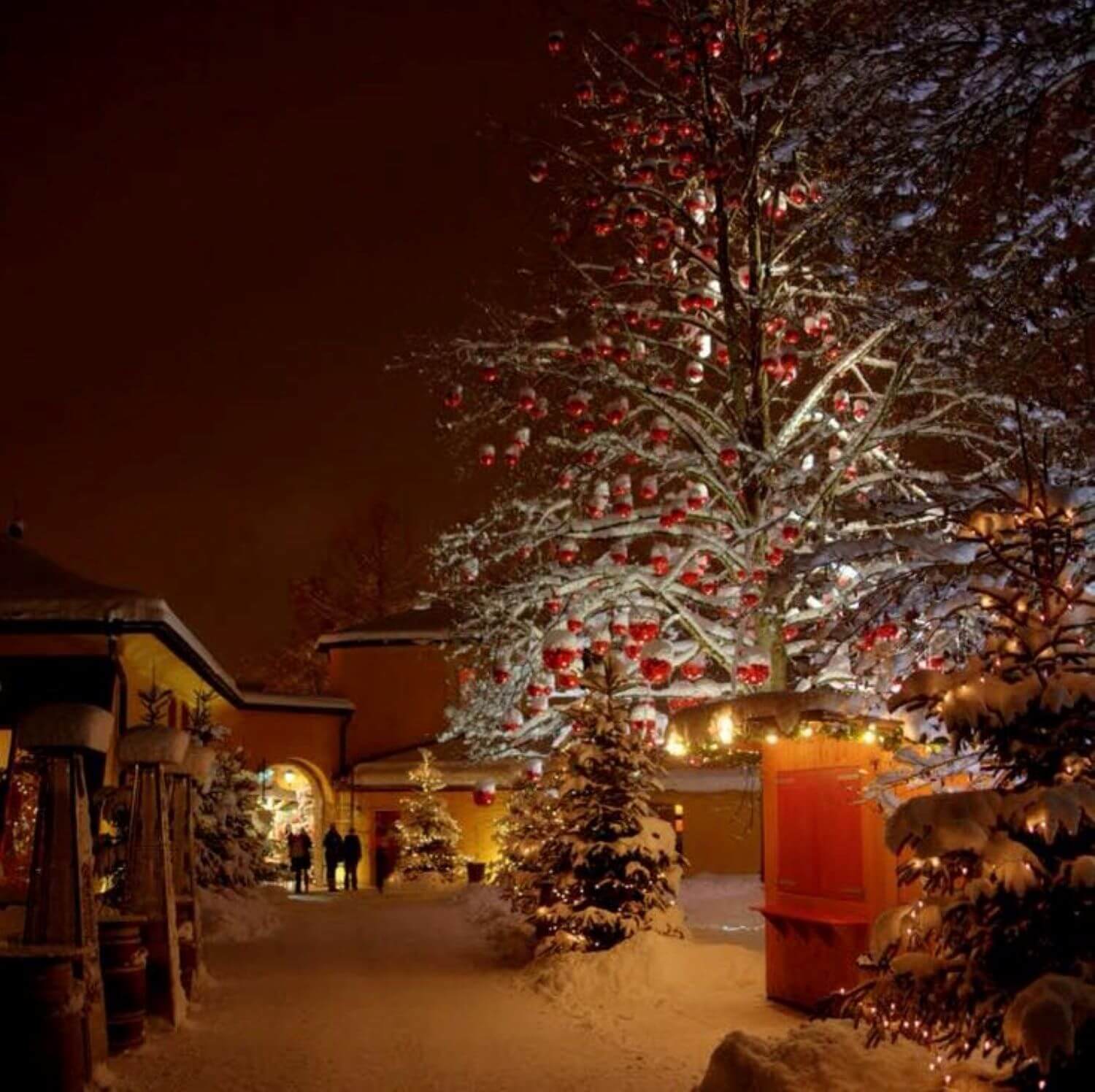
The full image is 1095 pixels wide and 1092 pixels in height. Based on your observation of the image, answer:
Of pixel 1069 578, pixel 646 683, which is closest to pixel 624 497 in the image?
pixel 646 683

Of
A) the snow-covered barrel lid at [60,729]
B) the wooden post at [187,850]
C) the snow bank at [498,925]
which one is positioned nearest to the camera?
the snow-covered barrel lid at [60,729]

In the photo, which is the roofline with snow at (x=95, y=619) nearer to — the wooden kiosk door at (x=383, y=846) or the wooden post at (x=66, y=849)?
the wooden post at (x=66, y=849)

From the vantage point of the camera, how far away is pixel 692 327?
1947 cm

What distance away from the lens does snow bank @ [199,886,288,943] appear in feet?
67.6

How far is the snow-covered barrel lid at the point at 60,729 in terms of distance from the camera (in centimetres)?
891

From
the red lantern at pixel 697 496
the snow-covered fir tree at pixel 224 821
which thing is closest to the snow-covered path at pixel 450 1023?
the red lantern at pixel 697 496

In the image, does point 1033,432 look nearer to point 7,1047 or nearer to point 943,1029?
point 943,1029

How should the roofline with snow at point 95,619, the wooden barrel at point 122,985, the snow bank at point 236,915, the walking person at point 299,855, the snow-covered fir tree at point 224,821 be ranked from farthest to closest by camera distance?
the walking person at point 299,855, the snow-covered fir tree at point 224,821, the roofline with snow at point 95,619, the snow bank at point 236,915, the wooden barrel at point 122,985

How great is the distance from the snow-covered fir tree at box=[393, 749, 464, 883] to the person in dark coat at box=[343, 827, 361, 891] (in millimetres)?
1264

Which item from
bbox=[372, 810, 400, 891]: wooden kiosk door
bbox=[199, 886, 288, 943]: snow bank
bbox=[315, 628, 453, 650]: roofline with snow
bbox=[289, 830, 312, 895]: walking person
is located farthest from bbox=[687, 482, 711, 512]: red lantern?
bbox=[315, 628, 453, 650]: roofline with snow

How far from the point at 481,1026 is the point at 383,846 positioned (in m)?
26.2

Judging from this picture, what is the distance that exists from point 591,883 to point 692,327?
27.9 ft

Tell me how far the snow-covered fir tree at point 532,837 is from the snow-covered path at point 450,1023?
915mm

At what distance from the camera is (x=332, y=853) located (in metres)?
33.8
